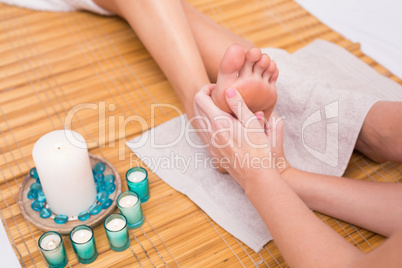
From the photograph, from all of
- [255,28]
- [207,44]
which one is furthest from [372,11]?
[207,44]

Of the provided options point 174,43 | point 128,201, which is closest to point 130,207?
point 128,201

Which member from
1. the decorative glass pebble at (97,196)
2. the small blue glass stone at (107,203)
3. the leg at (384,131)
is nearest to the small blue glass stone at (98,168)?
the decorative glass pebble at (97,196)

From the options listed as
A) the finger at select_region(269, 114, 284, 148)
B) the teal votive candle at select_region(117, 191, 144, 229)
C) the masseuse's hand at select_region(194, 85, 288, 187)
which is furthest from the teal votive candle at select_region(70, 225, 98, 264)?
the finger at select_region(269, 114, 284, 148)

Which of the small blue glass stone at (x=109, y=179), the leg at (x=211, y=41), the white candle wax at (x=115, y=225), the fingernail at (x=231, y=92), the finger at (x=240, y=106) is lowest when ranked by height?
the small blue glass stone at (x=109, y=179)

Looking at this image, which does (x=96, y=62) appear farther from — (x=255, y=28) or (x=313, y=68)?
(x=313, y=68)

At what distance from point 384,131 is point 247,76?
0.44 m

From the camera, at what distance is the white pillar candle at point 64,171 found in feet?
3.84

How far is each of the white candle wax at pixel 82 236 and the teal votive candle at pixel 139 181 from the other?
0.18m

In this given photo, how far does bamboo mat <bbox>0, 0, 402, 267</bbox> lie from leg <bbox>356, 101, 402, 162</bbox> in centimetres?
10

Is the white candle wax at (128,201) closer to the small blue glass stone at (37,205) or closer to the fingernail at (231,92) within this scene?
the small blue glass stone at (37,205)

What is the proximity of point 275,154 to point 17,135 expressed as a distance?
80 cm

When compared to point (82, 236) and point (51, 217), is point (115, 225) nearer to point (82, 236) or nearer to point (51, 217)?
point (82, 236)

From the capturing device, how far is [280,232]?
3.47 ft

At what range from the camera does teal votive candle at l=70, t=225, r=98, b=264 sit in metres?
1.17
